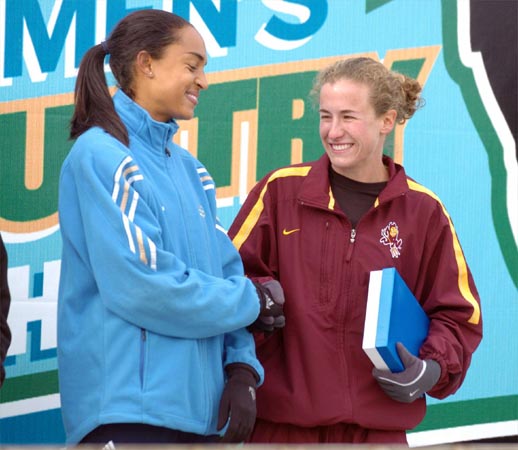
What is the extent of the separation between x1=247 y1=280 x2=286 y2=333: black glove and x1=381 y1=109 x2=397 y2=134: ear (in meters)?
0.50

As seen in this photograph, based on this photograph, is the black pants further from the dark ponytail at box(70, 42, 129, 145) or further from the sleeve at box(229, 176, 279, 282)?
the dark ponytail at box(70, 42, 129, 145)

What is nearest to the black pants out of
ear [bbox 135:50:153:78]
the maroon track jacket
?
the maroon track jacket

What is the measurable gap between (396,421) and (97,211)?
33.9 inches

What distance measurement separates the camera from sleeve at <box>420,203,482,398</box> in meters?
2.57

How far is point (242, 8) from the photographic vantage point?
3.20 meters

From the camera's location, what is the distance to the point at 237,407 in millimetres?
2240

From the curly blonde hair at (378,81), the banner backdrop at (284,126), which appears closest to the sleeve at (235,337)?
the curly blonde hair at (378,81)

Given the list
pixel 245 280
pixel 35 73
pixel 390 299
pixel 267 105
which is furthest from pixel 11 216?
pixel 390 299

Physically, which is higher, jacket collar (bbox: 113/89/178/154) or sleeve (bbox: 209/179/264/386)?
jacket collar (bbox: 113/89/178/154)

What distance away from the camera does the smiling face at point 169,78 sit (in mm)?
2367

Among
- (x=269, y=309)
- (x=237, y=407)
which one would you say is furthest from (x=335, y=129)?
(x=237, y=407)

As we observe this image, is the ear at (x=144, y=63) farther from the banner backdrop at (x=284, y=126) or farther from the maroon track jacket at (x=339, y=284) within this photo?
the banner backdrop at (x=284, y=126)

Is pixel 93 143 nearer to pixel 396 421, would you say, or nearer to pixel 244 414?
pixel 244 414

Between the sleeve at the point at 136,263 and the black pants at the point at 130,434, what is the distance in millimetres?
195
